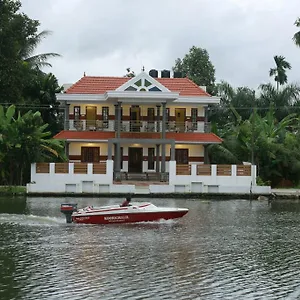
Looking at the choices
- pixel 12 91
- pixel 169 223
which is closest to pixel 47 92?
pixel 12 91

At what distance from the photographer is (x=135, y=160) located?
46.1 m

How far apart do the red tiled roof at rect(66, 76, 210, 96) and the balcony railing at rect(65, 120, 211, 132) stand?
7.68 feet

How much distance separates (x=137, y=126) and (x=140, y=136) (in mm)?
935

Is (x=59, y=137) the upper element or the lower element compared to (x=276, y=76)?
A: lower

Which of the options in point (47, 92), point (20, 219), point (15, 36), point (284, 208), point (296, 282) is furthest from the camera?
point (47, 92)

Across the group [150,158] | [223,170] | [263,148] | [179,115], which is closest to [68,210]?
[223,170]

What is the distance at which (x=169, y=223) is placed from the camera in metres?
24.1

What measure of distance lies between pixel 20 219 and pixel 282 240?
9.85 meters

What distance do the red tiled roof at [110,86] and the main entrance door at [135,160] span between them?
4.90 m

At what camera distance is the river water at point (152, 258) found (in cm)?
1296

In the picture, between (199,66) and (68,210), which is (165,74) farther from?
(68,210)

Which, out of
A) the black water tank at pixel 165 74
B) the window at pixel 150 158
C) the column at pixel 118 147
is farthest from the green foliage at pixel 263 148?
the column at pixel 118 147

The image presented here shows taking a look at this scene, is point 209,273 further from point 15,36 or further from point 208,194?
point 15,36

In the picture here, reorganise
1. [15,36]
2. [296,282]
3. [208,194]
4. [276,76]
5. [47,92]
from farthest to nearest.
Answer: [276,76] < [47,92] < [15,36] < [208,194] < [296,282]
